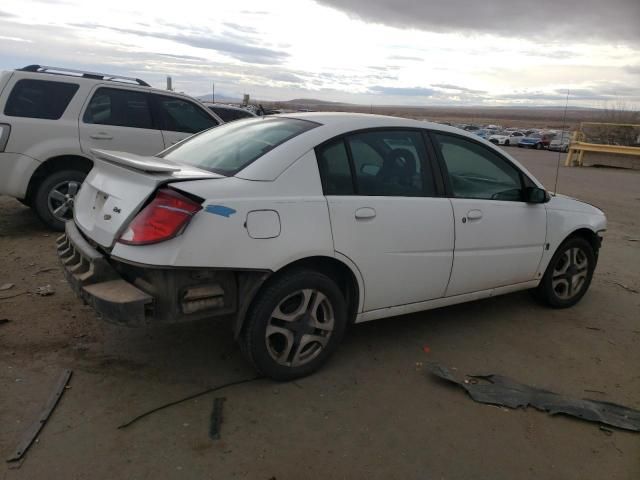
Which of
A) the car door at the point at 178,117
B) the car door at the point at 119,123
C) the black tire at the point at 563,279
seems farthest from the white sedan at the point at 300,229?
the car door at the point at 178,117

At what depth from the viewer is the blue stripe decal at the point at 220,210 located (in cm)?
297

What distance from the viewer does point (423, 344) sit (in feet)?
13.9

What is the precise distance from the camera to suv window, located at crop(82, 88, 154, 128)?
698 cm

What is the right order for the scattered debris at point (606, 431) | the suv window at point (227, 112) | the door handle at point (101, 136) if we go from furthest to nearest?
1. the suv window at point (227, 112)
2. the door handle at point (101, 136)
3. the scattered debris at point (606, 431)

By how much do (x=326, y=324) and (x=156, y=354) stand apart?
1227 mm

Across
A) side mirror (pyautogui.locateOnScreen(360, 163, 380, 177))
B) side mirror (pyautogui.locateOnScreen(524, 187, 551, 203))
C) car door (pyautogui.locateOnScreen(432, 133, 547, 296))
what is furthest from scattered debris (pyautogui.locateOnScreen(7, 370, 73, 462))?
side mirror (pyautogui.locateOnScreen(524, 187, 551, 203))

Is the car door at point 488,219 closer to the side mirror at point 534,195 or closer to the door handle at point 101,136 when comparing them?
the side mirror at point 534,195

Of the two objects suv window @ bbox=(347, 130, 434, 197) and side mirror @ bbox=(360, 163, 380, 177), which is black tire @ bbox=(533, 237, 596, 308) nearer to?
suv window @ bbox=(347, 130, 434, 197)

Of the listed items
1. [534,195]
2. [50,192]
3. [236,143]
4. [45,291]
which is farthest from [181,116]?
[534,195]


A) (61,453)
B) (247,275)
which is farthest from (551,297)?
(61,453)

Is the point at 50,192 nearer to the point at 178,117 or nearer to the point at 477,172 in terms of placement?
the point at 178,117

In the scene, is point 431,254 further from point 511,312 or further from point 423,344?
point 511,312

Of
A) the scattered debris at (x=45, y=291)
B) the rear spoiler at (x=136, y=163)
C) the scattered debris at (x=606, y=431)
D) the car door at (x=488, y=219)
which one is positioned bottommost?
the scattered debris at (x=606, y=431)

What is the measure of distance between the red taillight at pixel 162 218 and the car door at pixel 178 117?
15.5 feet
